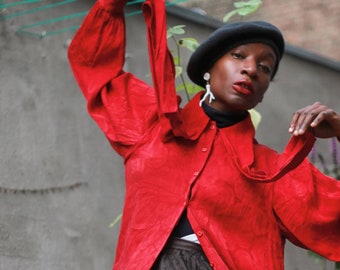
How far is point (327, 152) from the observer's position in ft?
15.6

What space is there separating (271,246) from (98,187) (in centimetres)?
163

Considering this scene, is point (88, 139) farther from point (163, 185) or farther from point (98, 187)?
point (163, 185)

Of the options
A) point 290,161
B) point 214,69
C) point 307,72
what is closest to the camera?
point 290,161

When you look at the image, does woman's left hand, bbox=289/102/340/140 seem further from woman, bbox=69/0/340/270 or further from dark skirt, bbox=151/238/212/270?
dark skirt, bbox=151/238/212/270

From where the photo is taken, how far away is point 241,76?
119 inches

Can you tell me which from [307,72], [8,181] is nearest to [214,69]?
[8,181]

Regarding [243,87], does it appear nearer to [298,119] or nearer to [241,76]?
[241,76]

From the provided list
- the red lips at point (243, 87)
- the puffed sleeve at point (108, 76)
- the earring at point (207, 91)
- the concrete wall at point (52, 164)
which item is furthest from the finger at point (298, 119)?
the concrete wall at point (52, 164)

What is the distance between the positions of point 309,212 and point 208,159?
345 millimetres

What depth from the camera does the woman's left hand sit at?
9.11 ft

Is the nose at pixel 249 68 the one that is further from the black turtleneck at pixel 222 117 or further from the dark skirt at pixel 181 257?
the dark skirt at pixel 181 257

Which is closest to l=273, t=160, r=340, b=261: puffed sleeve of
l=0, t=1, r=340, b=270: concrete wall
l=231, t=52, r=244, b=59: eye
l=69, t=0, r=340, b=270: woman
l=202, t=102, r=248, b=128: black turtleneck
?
l=69, t=0, r=340, b=270: woman

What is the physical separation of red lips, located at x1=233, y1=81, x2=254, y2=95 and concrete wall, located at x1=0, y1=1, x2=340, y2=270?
61.9 inches

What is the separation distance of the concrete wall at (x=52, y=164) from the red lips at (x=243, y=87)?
1.57 metres
